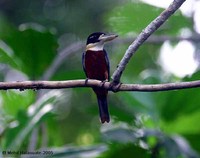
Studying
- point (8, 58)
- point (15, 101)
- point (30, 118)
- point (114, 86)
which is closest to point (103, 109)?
point (114, 86)

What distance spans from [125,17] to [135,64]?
305 cm

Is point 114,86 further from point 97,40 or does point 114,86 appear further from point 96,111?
point 96,111

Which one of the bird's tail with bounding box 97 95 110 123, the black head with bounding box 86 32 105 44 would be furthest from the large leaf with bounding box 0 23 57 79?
the bird's tail with bounding box 97 95 110 123

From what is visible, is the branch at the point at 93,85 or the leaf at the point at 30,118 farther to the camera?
Result: the leaf at the point at 30,118

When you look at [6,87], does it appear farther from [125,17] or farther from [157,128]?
[157,128]

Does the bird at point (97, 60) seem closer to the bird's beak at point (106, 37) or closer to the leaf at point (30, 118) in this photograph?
the bird's beak at point (106, 37)

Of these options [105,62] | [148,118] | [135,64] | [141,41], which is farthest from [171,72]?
[141,41]

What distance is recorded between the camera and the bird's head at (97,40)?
2.56 metres

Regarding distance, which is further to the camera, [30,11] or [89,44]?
[30,11]

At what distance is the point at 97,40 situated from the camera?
8.53ft

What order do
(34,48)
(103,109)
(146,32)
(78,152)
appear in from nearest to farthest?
(146,32) → (103,109) → (78,152) → (34,48)

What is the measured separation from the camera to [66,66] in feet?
17.3

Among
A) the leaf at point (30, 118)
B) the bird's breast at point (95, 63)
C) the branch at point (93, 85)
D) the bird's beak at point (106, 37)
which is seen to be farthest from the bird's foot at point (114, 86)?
the leaf at point (30, 118)

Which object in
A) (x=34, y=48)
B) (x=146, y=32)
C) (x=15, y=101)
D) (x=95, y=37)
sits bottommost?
(x=15, y=101)
